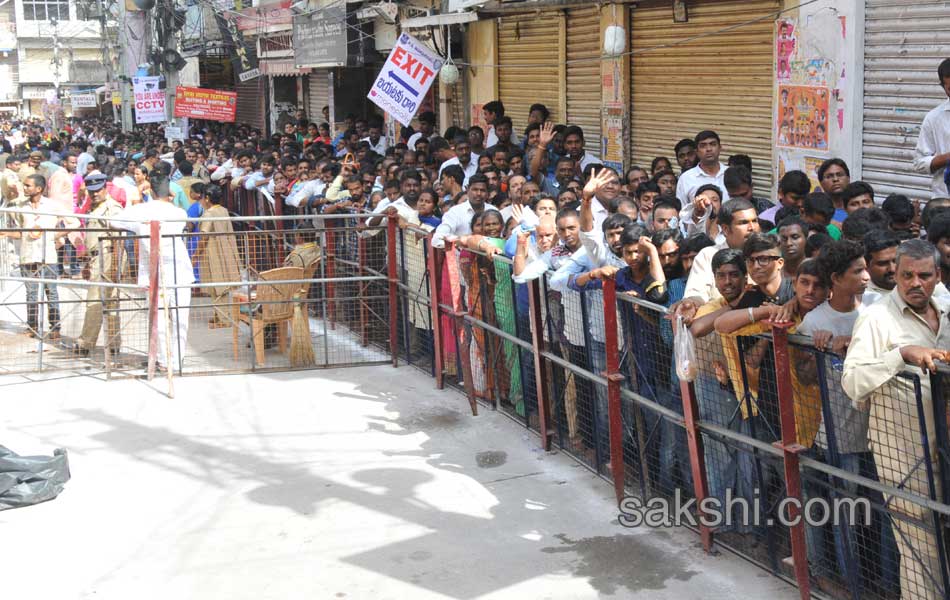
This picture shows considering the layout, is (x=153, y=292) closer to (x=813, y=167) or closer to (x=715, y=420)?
(x=715, y=420)

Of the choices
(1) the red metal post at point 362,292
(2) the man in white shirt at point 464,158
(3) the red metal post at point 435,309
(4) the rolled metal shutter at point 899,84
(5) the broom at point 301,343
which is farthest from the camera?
(2) the man in white shirt at point 464,158

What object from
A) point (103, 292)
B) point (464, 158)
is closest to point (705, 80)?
point (464, 158)

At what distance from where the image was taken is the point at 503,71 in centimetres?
1571

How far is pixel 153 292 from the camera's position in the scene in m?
9.71

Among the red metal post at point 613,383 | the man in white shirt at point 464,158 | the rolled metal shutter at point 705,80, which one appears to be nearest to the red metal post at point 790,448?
the red metal post at point 613,383

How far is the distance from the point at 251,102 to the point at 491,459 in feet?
77.3

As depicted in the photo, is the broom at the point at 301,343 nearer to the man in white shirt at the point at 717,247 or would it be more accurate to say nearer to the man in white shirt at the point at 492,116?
the man in white shirt at the point at 492,116

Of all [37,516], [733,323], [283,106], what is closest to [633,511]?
[733,323]

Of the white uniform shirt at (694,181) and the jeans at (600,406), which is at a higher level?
the white uniform shirt at (694,181)

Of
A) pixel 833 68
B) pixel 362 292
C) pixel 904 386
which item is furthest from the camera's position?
pixel 362 292

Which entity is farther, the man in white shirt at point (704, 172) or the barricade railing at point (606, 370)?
the man in white shirt at point (704, 172)

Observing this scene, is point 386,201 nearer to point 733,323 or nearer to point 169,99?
point 733,323

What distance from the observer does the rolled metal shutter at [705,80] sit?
1041cm

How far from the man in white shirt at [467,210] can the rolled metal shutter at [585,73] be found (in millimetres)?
4203
